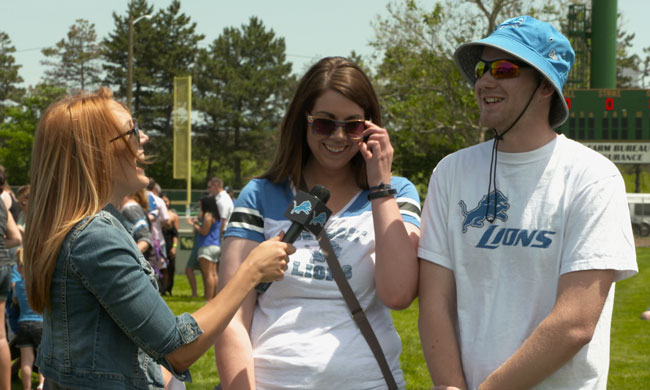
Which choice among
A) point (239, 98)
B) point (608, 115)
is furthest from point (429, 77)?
point (239, 98)

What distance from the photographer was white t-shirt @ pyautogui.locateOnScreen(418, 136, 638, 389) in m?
2.24

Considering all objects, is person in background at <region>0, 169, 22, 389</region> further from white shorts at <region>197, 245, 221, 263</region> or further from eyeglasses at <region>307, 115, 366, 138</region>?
white shorts at <region>197, 245, 221, 263</region>

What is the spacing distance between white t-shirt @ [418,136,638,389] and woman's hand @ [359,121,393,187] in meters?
0.34

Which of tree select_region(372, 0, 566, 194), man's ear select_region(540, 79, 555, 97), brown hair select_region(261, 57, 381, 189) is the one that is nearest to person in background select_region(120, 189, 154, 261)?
brown hair select_region(261, 57, 381, 189)

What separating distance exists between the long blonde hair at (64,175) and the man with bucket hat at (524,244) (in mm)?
1072

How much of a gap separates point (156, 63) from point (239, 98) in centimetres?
741

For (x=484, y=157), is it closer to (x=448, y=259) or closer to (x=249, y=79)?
(x=448, y=259)

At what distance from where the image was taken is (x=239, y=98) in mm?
63688

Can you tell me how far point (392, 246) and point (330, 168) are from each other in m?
0.46

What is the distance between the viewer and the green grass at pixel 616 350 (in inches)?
271

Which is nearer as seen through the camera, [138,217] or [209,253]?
[138,217]

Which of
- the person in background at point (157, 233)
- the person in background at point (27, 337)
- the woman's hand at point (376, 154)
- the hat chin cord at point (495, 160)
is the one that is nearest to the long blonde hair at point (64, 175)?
the woman's hand at point (376, 154)

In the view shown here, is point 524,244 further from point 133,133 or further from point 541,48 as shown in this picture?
point 133,133

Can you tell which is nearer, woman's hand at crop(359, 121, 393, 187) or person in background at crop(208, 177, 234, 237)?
woman's hand at crop(359, 121, 393, 187)
